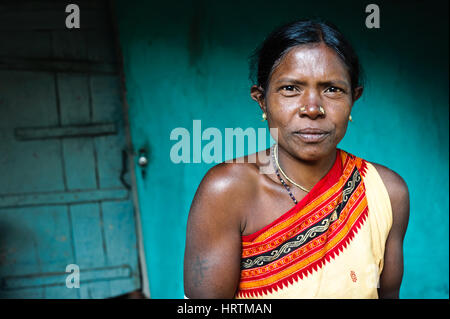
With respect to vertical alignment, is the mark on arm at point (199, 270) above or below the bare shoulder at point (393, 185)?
below

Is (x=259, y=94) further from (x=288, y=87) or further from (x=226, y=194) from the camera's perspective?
(x=226, y=194)

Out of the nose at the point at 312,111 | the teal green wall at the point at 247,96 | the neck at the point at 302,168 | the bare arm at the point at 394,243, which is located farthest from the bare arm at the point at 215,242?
the teal green wall at the point at 247,96

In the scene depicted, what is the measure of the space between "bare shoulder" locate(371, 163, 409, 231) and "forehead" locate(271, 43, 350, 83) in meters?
0.47

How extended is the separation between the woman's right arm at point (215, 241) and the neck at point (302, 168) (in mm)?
210

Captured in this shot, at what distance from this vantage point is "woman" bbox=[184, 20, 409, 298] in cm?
123

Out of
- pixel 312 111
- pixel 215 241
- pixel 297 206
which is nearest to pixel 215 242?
pixel 215 241

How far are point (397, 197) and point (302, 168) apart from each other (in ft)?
1.31

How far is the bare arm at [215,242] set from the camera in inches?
49.8

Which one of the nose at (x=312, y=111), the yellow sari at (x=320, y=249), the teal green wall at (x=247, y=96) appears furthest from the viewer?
the teal green wall at (x=247, y=96)

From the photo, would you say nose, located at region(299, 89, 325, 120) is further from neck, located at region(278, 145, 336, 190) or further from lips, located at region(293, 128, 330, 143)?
neck, located at region(278, 145, 336, 190)

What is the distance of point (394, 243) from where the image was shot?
4.67 feet

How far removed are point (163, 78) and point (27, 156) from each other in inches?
44.6

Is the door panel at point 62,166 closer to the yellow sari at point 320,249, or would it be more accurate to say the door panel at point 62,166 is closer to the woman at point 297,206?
the woman at point 297,206

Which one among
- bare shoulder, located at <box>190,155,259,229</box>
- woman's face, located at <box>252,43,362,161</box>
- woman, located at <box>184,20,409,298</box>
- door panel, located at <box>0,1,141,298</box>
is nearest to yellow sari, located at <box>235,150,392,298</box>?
woman, located at <box>184,20,409,298</box>
